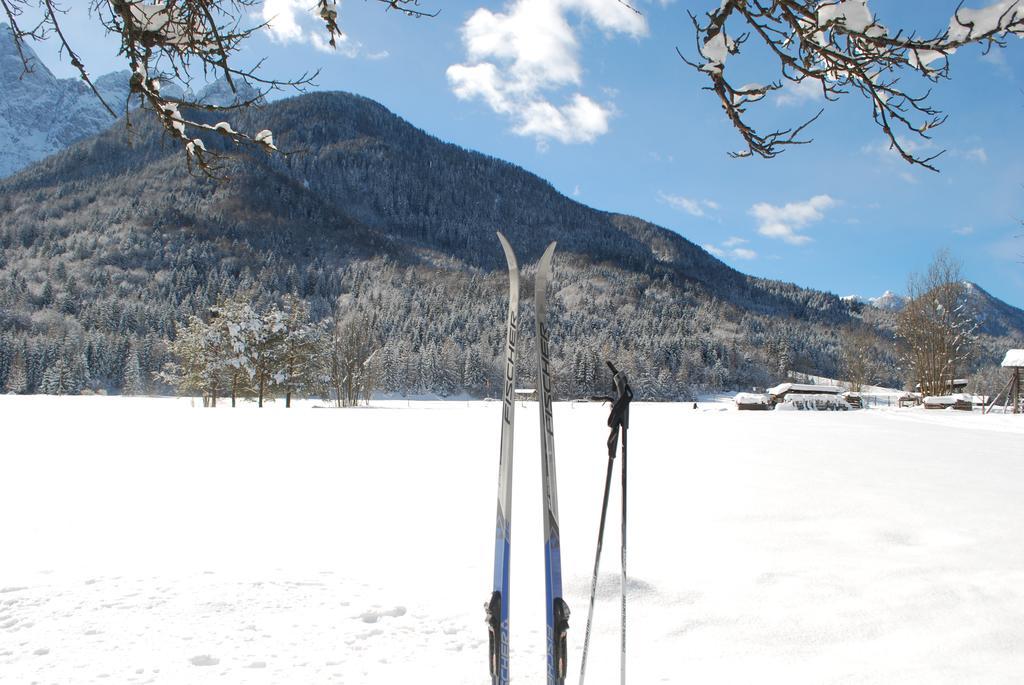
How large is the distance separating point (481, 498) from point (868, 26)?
20.1ft

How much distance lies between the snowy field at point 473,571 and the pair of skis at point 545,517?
16.6 inches

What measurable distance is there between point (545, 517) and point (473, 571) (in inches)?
75.2

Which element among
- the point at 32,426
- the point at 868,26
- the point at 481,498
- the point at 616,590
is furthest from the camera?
the point at 32,426

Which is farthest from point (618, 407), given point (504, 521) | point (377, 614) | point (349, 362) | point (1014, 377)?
point (349, 362)

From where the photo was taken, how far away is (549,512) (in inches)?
127

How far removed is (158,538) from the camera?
5.31 metres

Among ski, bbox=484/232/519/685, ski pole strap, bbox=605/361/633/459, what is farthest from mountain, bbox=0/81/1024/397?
ski pole strap, bbox=605/361/633/459

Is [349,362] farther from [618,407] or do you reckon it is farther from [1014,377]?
[618,407]

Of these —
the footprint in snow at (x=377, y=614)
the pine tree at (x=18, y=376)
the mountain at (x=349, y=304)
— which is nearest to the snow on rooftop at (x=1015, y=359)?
the footprint in snow at (x=377, y=614)

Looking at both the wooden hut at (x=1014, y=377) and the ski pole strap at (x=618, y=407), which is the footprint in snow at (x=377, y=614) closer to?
the ski pole strap at (x=618, y=407)

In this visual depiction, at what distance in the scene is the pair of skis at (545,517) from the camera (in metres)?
3.04

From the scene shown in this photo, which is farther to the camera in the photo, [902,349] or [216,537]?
[902,349]

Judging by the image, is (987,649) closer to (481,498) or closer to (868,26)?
(868,26)

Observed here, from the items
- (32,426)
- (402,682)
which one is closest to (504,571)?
(402,682)
